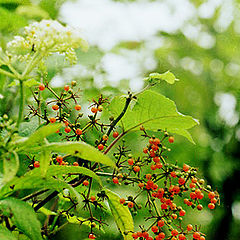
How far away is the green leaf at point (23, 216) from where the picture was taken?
64cm

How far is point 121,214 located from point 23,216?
0.28 metres

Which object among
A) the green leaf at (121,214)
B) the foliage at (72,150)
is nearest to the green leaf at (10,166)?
the foliage at (72,150)

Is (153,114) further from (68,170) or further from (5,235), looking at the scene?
(5,235)

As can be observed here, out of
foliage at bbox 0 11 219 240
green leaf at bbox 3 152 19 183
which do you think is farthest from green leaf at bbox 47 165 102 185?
green leaf at bbox 3 152 19 183

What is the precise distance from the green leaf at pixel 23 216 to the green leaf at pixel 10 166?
0.43 ft

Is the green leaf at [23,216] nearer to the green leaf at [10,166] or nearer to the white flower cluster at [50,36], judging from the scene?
the green leaf at [10,166]

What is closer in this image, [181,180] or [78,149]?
[78,149]

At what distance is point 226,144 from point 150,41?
0.84 metres

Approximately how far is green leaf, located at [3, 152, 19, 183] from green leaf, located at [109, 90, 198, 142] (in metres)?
0.32

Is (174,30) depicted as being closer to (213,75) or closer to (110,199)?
(213,75)

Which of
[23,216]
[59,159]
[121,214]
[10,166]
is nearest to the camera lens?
[10,166]

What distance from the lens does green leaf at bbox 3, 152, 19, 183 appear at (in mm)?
528

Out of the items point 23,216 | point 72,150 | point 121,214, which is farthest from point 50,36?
point 121,214

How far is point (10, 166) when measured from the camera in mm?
544
